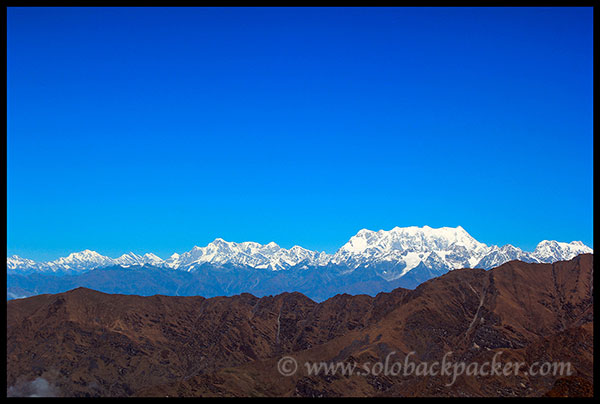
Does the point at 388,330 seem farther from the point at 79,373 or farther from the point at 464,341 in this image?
the point at 79,373

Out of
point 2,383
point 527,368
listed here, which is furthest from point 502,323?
point 2,383

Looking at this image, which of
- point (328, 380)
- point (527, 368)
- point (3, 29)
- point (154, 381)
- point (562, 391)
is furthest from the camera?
point (154, 381)

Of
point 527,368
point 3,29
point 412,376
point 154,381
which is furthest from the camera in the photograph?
point 154,381

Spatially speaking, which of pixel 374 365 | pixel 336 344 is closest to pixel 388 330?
pixel 336 344

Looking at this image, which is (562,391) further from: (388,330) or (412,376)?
(388,330)

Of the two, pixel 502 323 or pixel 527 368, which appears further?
pixel 502 323

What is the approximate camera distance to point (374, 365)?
160 m

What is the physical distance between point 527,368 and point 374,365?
4193cm

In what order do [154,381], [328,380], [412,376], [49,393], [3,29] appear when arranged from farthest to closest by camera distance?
[154,381]
[49,393]
[412,376]
[328,380]
[3,29]

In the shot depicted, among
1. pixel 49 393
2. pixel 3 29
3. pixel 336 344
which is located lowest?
pixel 49 393

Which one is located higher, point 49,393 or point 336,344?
point 336,344

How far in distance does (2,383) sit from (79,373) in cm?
3731

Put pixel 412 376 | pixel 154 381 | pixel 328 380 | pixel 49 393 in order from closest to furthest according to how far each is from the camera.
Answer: pixel 328 380, pixel 412 376, pixel 49 393, pixel 154 381

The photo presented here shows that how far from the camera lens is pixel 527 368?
129625 millimetres
